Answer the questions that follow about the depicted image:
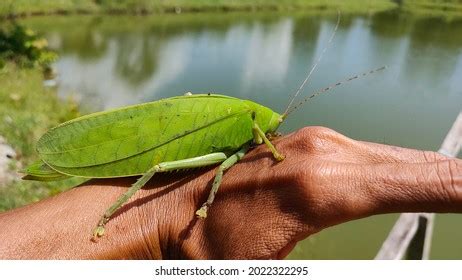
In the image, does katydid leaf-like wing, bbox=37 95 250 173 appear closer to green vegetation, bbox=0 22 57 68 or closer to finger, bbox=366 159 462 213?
finger, bbox=366 159 462 213

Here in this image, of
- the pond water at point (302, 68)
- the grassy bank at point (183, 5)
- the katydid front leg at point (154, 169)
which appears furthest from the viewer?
the grassy bank at point (183, 5)

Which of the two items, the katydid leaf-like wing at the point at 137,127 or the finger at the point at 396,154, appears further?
the katydid leaf-like wing at the point at 137,127

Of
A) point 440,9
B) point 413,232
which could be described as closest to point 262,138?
point 413,232

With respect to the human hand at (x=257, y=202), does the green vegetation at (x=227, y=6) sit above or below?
below

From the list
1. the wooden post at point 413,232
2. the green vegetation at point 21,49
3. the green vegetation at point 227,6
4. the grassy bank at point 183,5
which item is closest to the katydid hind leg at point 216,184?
the wooden post at point 413,232

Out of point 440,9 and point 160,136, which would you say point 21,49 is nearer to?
point 160,136

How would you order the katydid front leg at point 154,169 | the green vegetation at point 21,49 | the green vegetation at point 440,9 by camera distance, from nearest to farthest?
the katydid front leg at point 154,169 < the green vegetation at point 21,49 < the green vegetation at point 440,9

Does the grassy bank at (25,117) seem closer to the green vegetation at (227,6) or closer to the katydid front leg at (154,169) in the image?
the katydid front leg at (154,169)
